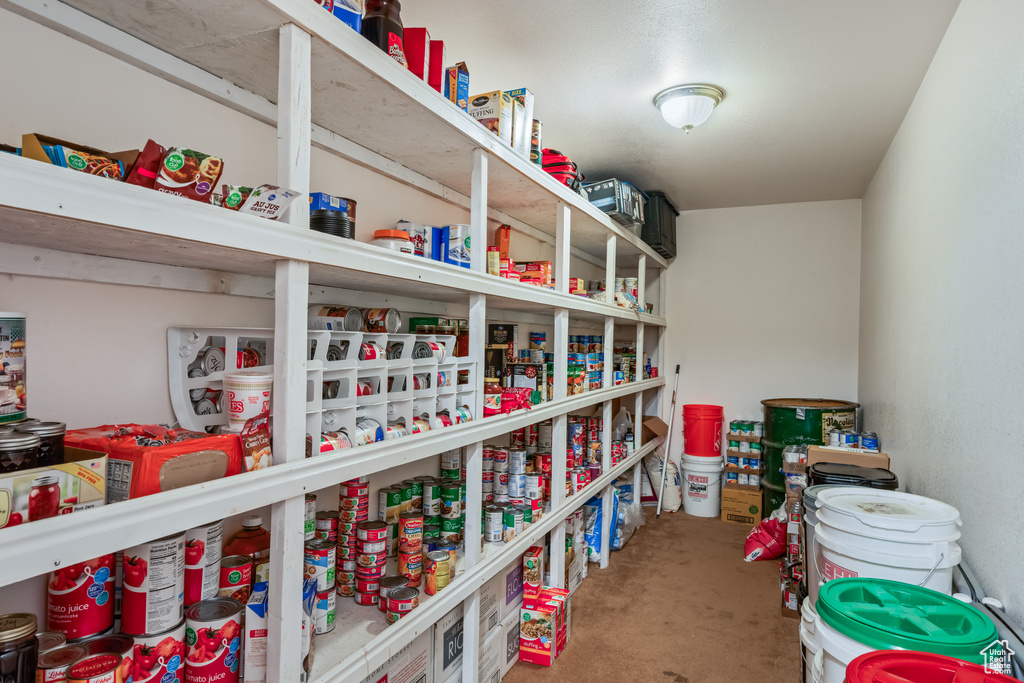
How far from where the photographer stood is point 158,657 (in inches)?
44.6

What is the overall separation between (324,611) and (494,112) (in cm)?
181

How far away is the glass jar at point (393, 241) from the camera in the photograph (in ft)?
5.35

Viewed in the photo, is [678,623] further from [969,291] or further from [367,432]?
[367,432]

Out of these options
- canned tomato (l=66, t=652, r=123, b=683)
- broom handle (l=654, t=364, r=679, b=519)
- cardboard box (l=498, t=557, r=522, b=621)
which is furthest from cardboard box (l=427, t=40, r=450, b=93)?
broom handle (l=654, t=364, r=679, b=519)

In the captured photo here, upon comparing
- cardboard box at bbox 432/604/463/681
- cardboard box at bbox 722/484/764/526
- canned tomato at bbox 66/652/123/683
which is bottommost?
cardboard box at bbox 722/484/764/526

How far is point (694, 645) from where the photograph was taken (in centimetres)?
268

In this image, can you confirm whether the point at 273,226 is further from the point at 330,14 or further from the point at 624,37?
the point at 624,37

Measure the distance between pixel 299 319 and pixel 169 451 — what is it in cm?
37

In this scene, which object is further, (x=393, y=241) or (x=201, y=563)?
(x=393, y=241)

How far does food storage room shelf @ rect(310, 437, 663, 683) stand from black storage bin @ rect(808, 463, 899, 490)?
54.4 inches

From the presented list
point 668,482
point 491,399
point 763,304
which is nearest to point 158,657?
point 491,399

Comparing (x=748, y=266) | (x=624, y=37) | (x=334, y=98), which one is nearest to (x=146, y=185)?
(x=334, y=98)

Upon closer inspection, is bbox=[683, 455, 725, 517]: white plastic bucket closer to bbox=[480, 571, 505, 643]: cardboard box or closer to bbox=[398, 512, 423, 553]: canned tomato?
bbox=[480, 571, 505, 643]: cardboard box

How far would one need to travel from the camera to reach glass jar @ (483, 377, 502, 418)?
85.7 inches
